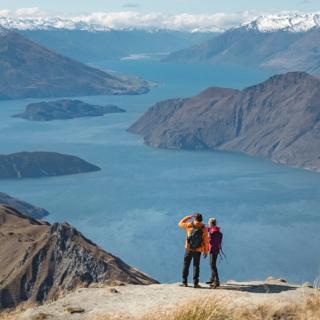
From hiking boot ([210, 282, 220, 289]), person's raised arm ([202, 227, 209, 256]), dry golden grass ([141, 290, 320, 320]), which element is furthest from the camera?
hiking boot ([210, 282, 220, 289])

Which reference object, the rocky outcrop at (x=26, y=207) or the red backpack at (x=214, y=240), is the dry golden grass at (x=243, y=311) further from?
the rocky outcrop at (x=26, y=207)

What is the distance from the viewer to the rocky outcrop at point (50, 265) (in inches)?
3091

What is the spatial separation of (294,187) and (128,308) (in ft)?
590

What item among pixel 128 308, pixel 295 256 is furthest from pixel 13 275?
pixel 128 308

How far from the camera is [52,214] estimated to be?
163250 mm

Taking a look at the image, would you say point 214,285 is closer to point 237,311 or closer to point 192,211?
point 237,311

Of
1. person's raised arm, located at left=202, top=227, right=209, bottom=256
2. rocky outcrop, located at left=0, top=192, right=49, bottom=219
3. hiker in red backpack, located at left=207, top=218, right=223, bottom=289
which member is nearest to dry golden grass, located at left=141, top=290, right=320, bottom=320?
person's raised arm, located at left=202, top=227, right=209, bottom=256

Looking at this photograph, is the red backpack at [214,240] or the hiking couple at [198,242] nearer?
the hiking couple at [198,242]

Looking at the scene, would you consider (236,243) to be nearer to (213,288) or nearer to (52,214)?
(52,214)

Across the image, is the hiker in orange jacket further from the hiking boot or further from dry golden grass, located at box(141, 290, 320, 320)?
dry golden grass, located at box(141, 290, 320, 320)

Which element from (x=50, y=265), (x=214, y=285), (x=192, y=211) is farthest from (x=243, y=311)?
(x=192, y=211)

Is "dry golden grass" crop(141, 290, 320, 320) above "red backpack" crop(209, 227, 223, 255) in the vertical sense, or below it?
below

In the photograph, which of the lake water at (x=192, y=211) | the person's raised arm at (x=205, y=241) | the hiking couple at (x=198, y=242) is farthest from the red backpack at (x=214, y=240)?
the lake water at (x=192, y=211)

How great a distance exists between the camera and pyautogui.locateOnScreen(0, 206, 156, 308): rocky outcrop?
78500mm
